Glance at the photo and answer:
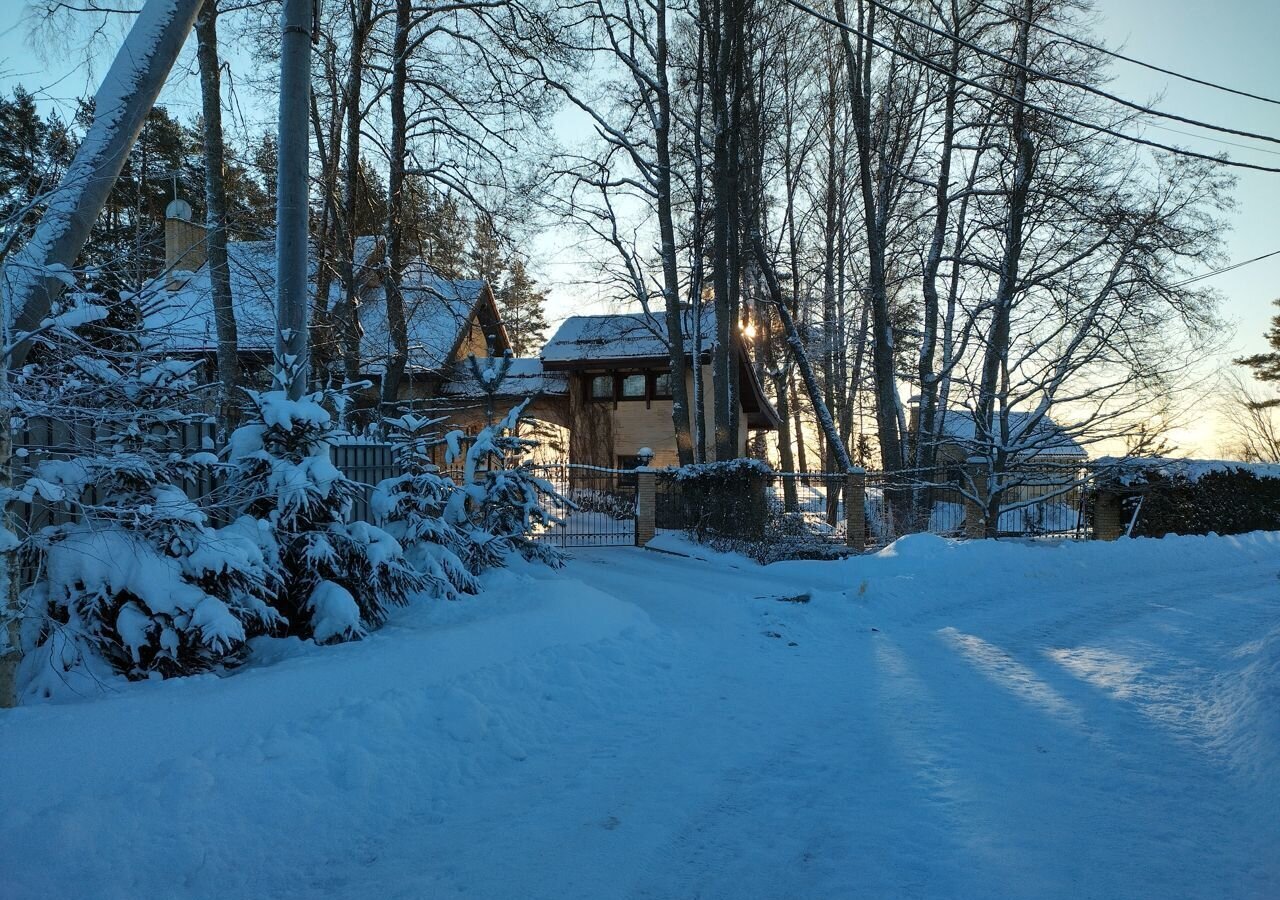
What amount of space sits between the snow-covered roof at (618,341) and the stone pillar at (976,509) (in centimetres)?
1147

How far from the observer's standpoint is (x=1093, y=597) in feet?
38.0

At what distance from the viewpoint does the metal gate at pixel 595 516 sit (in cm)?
1775

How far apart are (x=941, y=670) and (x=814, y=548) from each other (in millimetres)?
9070

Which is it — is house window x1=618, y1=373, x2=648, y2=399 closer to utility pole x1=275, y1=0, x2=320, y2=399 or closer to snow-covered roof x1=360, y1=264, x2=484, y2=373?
snow-covered roof x1=360, y1=264, x2=484, y2=373

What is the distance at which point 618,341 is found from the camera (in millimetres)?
28703

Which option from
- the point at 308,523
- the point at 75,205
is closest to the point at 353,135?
the point at 308,523

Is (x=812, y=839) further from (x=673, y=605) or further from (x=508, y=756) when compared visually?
(x=673, y=605)

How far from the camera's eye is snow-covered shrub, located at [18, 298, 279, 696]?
4.95m

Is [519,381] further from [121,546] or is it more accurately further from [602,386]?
[121,546]

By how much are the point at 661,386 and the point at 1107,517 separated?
587 inches

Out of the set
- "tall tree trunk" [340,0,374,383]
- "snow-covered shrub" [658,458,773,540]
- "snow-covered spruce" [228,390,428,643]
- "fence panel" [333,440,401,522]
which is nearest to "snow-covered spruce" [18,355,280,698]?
"snow-covered spruce" [228,390,428,643]

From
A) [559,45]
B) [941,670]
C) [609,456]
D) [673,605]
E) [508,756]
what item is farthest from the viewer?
[609,456]

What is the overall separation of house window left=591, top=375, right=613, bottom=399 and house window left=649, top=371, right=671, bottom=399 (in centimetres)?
159

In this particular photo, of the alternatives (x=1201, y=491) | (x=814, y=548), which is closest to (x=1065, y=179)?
(x=1201, y=491)
